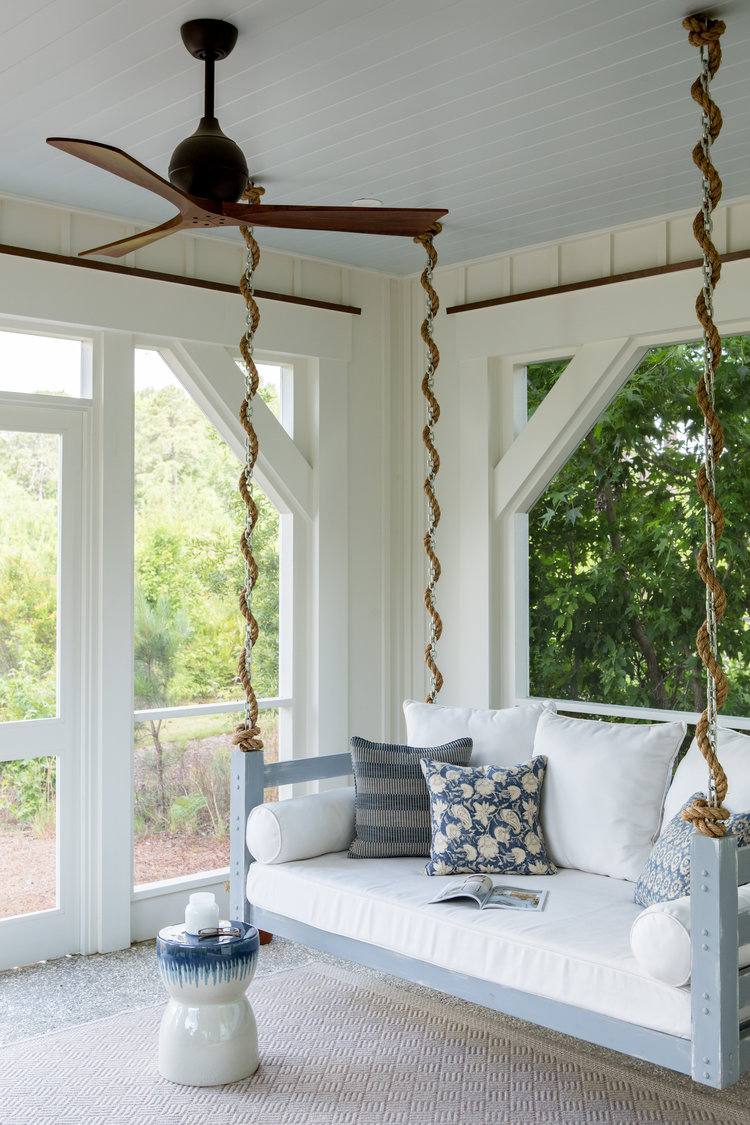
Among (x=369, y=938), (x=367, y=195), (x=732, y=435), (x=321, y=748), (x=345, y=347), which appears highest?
(x=367, y=195)

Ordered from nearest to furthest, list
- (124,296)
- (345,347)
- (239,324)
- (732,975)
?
(732,975), (124,296), (239,324), (345,347)

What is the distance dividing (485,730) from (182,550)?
1.50 m

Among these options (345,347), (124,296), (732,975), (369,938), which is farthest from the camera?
(345,347)

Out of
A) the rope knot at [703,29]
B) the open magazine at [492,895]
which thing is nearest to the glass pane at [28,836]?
the open magazine at [492,895]

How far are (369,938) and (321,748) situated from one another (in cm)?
167

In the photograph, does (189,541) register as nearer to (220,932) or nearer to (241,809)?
(241,809)

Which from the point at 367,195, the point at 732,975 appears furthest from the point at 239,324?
the point at 732,975

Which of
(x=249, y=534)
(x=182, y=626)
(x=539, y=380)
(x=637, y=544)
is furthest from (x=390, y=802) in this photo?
(x=539, y=380)

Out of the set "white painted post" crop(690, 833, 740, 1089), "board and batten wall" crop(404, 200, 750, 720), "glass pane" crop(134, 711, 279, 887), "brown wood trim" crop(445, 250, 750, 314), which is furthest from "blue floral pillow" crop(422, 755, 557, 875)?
"brown wood trim" crop(445, 250, 750, 314)

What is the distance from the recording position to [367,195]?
390 centimetres

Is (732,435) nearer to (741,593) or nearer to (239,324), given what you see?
(741,593)

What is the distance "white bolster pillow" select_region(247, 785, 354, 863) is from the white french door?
92 centimetres

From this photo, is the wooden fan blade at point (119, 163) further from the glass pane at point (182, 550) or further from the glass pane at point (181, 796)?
the glass pane at point (181, 796)

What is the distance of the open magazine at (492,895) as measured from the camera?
9.78 ft
